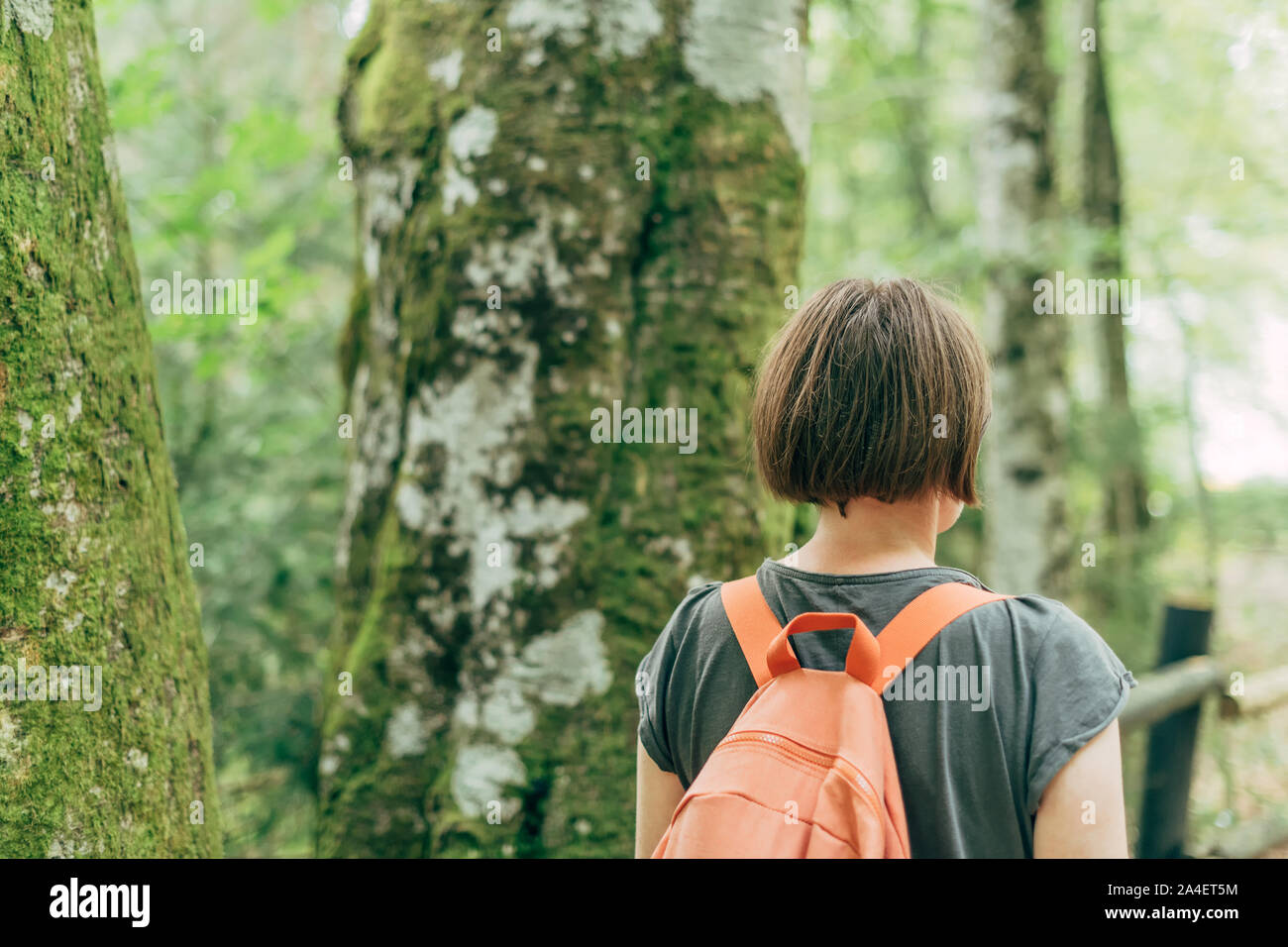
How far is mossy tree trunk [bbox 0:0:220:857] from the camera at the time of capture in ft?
5.59

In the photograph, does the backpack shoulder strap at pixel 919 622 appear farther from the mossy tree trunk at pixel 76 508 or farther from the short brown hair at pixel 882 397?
the mossy tree trunk at pixel 76 508

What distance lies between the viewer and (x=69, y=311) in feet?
6.00

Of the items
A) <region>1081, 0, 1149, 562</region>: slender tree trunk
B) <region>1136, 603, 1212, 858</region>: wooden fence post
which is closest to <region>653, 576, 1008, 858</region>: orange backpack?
<region>1136, 603, 1212, 858</region>: wooden fence post

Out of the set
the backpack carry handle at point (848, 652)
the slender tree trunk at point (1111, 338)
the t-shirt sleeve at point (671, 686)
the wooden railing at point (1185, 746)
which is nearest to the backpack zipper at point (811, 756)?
the backpack carry handle at point (848, 652)

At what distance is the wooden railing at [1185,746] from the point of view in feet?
13.9

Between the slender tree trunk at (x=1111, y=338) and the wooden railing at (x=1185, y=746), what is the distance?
11.1 ft

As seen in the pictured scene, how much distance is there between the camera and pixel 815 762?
4.33ft

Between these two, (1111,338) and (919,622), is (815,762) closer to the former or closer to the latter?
(919,622)

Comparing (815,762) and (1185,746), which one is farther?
(1185,746)

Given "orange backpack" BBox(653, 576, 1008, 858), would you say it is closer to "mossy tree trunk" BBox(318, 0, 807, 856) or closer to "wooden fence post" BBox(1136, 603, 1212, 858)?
"mossy tree trunk" BBox(318, 0, 807, 856)

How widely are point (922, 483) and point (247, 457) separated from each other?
4446mm

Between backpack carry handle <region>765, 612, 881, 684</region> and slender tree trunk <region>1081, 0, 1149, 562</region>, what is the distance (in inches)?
284

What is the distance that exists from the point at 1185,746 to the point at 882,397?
384cm

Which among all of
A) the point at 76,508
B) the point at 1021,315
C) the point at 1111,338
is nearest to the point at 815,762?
the point at 76,508
